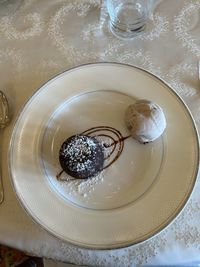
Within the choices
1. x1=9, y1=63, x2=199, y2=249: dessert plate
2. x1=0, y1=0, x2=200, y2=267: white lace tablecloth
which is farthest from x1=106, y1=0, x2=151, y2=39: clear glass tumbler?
x1=9, y1=63, x2=199, y2=249: dessert plate

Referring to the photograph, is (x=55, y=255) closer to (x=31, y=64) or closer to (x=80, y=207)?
(x=80, y=207)

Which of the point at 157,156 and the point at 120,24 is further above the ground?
the point at 120,24

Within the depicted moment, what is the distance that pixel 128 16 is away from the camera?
920 millimetres

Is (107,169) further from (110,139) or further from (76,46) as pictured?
(76,46)

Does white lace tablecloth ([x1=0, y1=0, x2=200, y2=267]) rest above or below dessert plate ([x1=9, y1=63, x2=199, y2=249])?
above

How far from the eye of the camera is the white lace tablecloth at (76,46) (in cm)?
84

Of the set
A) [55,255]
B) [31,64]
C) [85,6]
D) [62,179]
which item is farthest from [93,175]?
[85,6]

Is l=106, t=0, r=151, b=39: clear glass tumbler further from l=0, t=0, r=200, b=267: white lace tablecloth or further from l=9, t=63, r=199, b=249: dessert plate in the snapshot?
l=9, t=63, r=199, b=249: dessert plate

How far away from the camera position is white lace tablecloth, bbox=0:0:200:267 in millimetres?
840

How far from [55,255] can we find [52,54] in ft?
1.39

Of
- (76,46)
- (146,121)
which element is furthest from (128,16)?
(146,121)

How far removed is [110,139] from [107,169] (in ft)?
0.20

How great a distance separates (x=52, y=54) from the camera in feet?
2.94

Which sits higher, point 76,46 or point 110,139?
point 76,46
